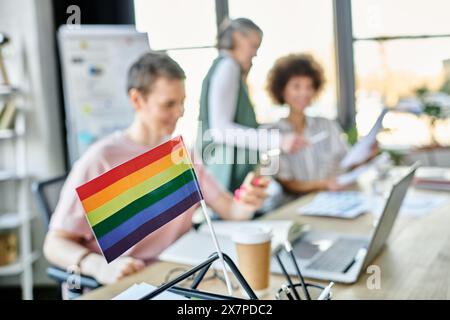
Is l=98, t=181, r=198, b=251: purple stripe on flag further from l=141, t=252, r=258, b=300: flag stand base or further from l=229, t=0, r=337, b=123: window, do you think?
l=229, t=0, r=337, b=123: window

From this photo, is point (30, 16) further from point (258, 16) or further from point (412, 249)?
point (412, 249)

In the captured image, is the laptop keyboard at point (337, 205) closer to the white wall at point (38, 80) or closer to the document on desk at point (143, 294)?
the document on desk at point (143, 294)

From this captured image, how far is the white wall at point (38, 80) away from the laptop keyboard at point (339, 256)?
199 cm

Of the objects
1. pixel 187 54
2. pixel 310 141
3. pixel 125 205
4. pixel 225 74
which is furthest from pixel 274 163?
pixel 125 205

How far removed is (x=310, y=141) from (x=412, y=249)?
3.38 ft

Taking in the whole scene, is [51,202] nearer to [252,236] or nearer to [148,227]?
[252,236]

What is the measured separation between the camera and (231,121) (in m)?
1.74

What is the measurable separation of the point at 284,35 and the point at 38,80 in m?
1.67

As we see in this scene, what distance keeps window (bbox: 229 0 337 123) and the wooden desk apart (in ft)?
1.63

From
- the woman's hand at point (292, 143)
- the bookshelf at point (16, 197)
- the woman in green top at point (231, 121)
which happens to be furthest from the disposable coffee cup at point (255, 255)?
the bookshelf at point (16, 197)

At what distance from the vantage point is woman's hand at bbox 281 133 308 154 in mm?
1852

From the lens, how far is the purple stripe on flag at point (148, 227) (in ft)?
1.95

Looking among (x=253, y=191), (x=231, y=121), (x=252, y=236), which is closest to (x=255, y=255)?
(x=252, y=236)

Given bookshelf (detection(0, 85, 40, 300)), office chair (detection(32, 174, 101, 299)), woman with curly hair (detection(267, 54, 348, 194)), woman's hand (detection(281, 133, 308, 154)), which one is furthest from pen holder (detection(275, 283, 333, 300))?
bookshelf (detection(0, 85, 40, 300))
